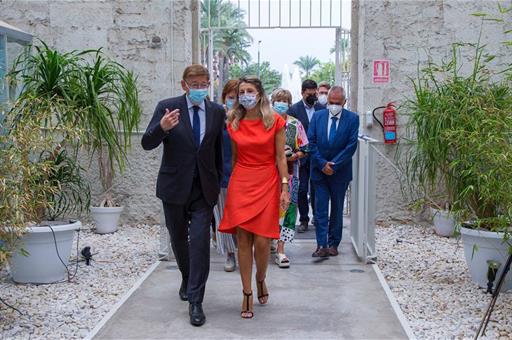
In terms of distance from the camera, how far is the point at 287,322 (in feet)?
14.2

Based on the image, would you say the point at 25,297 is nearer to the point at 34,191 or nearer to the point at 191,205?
the point at 34,191

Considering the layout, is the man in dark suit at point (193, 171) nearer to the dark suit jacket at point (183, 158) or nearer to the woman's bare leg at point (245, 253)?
the dark suit jacket at point (183, 158)

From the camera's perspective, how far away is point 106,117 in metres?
6.36

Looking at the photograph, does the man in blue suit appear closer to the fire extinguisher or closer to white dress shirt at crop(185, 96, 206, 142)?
the fire extinguisher

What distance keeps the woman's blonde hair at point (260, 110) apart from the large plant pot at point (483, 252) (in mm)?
1763

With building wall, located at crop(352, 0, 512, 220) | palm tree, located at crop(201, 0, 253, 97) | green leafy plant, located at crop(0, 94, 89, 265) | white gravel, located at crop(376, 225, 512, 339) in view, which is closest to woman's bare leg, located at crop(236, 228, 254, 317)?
white gravel, located at crop(376, 225, 512, 339)

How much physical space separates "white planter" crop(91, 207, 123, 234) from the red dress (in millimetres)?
3354

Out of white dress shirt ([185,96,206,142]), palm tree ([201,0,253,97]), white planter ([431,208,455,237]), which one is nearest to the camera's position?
white dress shirt ([185,96,206,142])

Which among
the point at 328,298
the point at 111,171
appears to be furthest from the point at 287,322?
the point at 111,171

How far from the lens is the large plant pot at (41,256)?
17.0ft

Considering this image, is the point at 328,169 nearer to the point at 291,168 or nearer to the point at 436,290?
the point at 291,168

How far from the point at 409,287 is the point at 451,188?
90 cm

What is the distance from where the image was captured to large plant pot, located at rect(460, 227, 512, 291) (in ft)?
16.1

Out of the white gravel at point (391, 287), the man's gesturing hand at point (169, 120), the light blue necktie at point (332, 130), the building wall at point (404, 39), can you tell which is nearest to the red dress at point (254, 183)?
the man's gesturing hand at point (169, 120)
